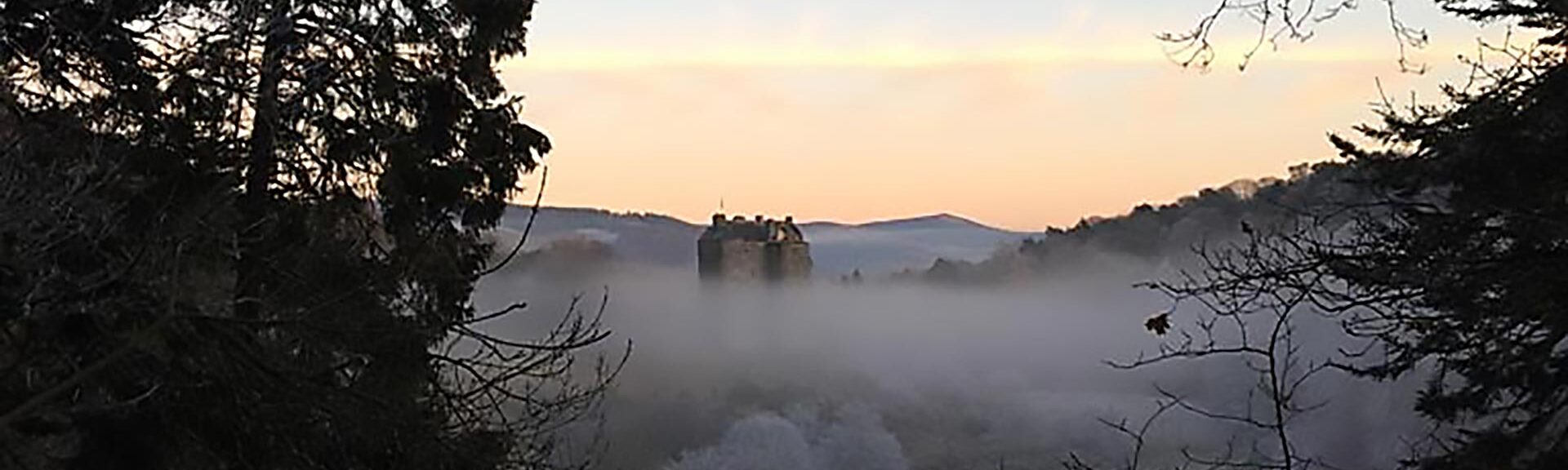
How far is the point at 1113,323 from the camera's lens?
5172 centimetres

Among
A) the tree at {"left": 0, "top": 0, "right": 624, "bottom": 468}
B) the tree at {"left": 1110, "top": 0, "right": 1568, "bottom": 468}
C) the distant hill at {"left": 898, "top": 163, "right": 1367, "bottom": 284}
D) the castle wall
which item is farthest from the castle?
the tree at {"left": 0, "top": 0, "right": 624, "bottom": 468}

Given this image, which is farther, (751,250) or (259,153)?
(751,250)

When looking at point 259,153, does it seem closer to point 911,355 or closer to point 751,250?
point 751,250

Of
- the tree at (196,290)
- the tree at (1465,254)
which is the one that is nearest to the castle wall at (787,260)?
the tree at (1465,254)

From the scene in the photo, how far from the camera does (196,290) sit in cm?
429

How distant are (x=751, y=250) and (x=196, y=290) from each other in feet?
153

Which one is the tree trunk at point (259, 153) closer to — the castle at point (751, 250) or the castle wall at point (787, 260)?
the castle at point (751, 250)

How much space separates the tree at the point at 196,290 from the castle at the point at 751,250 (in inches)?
1615

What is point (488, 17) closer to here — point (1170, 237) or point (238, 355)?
point (238, 355)

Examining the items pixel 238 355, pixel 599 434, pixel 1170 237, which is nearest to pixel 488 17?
pixel 599 434

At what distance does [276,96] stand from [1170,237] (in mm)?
39067

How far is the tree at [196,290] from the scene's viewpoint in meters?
4.00

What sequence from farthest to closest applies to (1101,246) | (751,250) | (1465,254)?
1. (1101,246)
2. (751,250)
3. (1465,254)

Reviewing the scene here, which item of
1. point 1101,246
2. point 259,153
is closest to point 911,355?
point 1101,246
